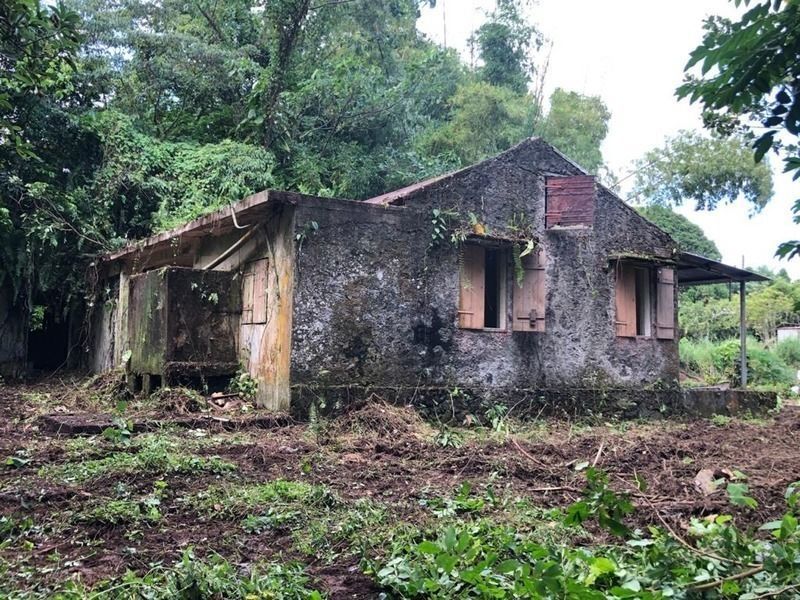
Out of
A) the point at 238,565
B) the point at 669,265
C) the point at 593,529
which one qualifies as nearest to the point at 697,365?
the point at 669,265

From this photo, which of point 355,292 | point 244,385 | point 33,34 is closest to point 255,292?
point 244,385

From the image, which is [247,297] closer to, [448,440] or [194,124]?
[448,440]

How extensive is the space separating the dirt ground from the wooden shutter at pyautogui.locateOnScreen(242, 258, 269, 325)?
53.9 inches

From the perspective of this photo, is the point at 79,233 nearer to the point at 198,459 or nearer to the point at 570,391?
the point at 198,459

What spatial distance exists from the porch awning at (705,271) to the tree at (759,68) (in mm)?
9332

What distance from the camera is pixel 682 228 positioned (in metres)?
25.9

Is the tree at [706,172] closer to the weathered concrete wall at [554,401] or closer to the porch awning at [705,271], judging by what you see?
the porch awning at [705,271]

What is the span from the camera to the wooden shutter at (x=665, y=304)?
1116cm

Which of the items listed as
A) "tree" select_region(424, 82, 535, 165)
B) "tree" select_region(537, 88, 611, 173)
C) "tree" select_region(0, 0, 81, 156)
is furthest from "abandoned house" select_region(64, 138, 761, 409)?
"tree" select_region(537, 88, 611, 173)

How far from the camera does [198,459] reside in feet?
18.4

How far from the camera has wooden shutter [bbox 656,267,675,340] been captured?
1116 centimetres

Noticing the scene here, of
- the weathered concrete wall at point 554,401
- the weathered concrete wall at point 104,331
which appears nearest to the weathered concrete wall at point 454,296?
the weathered concrete wall at point 554,401

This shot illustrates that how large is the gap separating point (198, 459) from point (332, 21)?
477 inches

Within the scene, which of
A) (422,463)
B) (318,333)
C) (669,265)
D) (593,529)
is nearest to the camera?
(593,529)
